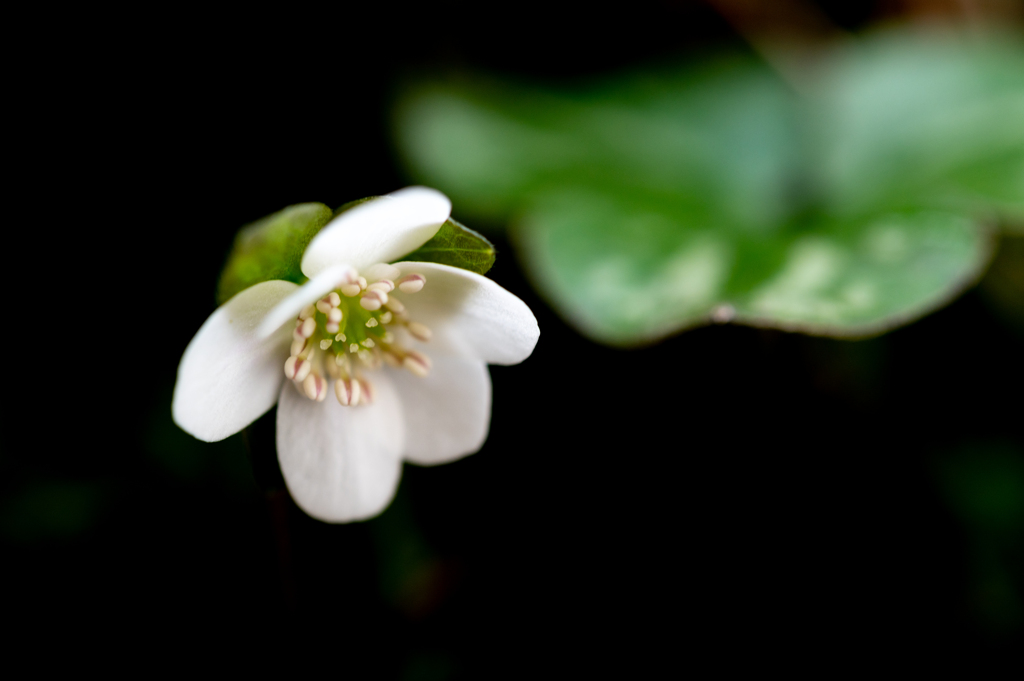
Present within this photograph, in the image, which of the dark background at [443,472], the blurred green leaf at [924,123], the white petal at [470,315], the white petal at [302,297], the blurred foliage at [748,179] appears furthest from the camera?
the blurred green leaf at [924,123]

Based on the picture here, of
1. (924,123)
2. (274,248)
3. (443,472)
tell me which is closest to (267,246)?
(274,248)

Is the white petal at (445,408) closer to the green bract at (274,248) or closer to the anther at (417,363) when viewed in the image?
the anther at (417,363)

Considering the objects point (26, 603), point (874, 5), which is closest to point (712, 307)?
point (26, 603)

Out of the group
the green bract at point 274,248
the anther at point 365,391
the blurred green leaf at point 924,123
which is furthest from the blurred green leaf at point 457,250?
the blurred green leaf at point 924,123

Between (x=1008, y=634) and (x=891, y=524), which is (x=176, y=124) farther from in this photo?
(x=1008, y=634)

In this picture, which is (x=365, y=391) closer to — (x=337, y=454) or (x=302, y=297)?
(x=337, y=454)

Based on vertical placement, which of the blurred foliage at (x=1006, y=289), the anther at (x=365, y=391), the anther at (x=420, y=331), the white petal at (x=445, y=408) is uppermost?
the anther at (x=420, y=331)
